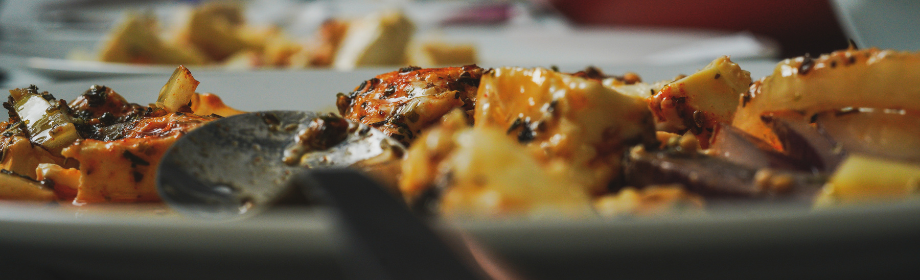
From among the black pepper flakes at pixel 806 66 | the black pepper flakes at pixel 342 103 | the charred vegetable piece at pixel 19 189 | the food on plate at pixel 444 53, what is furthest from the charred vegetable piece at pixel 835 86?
the food on plate at pixel 444 53

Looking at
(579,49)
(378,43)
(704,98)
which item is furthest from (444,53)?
(704,98)

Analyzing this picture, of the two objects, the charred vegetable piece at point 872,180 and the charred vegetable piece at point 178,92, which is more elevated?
the charred vegetable piece at point 178,92

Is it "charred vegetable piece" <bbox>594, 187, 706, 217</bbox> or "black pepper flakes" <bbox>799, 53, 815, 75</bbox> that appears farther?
"black pepper flakes" <bbox>799, 53, 815, 75</bbox>

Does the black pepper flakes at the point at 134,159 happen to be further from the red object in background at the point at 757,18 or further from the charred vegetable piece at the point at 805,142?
the red object in background at the point at 757,18

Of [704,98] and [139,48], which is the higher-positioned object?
[139,48]

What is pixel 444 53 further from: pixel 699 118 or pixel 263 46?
pixel 699 118

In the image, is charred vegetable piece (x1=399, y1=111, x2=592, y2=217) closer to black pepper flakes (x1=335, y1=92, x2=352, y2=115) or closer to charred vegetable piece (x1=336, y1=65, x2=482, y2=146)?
charred vegetable piece (x1=336, y1=65, x2=482, y2=146)

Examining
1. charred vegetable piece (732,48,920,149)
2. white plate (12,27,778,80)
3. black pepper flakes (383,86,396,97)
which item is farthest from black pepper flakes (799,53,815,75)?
white plate (12,27,778,80)
